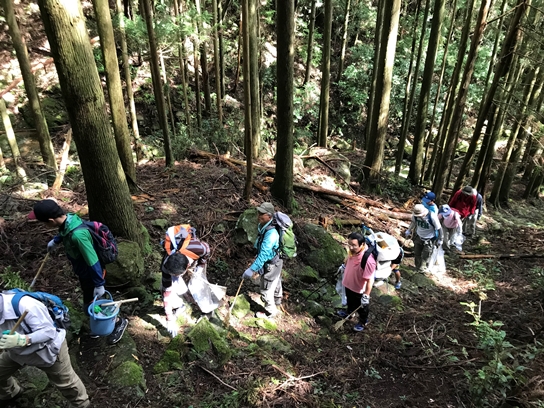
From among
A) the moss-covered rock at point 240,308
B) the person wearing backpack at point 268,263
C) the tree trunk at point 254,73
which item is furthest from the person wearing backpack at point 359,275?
the tree trunk at point 254,73

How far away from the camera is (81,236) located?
374cm

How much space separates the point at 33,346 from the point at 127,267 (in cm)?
223

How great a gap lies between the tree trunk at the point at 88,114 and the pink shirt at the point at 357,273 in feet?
12.1

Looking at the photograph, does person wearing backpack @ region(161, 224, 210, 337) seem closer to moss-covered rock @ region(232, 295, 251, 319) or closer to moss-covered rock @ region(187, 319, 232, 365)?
moss-covered rock @ region(187, 319, 232, 365)

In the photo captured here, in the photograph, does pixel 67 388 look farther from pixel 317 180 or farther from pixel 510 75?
pixel 510 75

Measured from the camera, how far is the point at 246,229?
7.15m

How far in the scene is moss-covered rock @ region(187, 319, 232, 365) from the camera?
445 centimetres

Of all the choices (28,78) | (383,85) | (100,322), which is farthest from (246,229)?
(383,85)

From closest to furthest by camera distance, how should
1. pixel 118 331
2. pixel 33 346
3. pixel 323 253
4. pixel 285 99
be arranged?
pixel 33 346, pixel 118 331, pixel 323 253, pixel 285 99

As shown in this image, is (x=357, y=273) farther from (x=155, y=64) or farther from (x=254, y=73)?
(x=254, y=73)

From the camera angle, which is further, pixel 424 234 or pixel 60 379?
pixel 424 234

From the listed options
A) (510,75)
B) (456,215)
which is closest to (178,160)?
(456,215)

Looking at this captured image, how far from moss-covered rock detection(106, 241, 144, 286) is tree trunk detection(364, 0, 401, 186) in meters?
9.36

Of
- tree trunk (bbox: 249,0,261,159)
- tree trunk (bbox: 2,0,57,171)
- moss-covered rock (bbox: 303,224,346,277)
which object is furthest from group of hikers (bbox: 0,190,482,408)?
tree trunk (bbox: 2,0,57,171)
